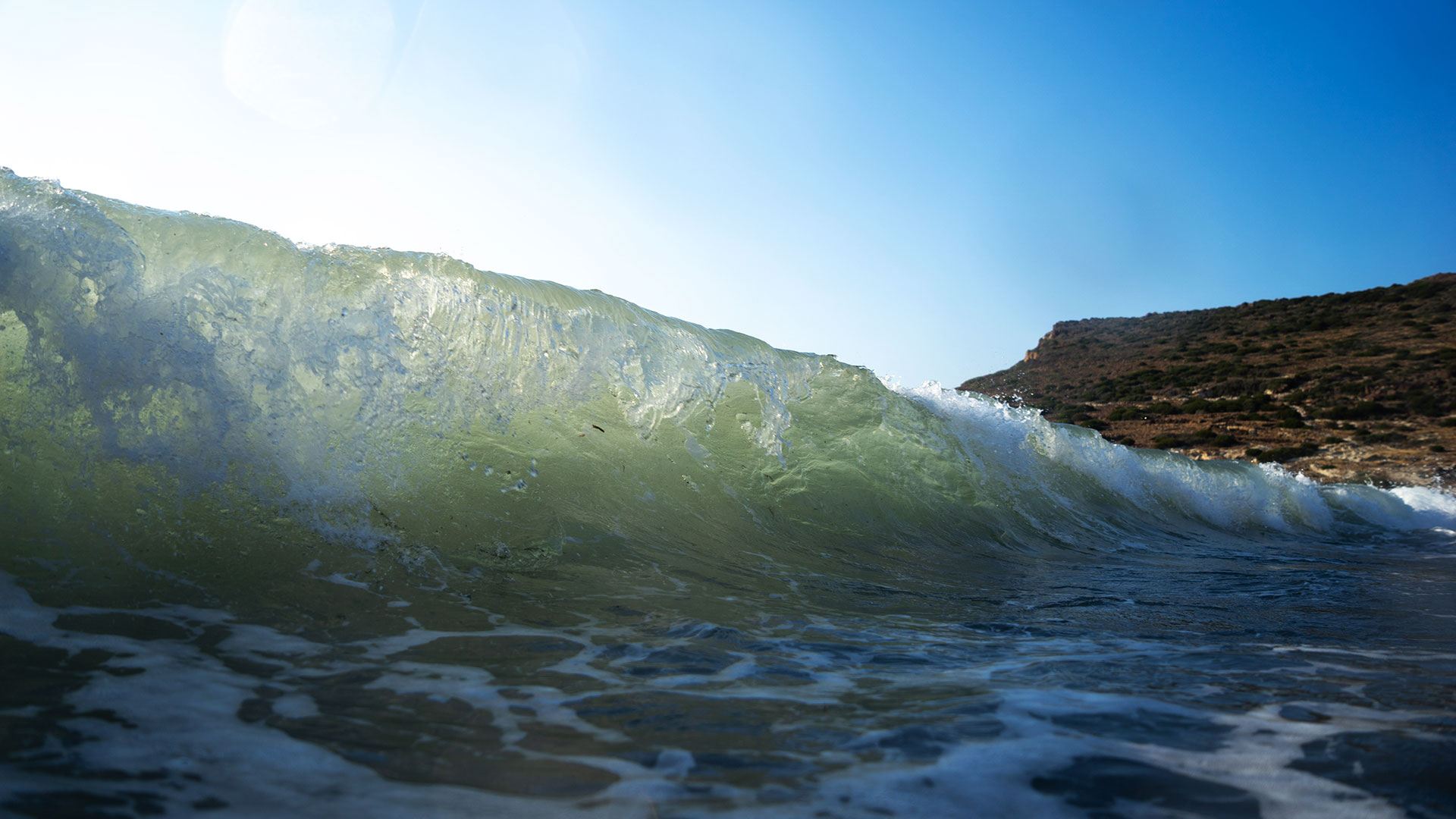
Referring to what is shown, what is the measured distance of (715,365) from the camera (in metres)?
6.98

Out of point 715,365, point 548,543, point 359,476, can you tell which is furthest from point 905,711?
point 715,365

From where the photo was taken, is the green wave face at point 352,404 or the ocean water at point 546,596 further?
the green wave face at point 352,404

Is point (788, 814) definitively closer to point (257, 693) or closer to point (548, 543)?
point (257, 693)

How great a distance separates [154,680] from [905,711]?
231 centimetres

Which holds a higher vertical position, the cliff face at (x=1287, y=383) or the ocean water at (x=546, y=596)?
the cliff face at (x=1287, y=383)

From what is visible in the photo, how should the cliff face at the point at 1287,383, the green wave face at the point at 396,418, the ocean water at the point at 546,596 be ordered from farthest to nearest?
the cliff face at the point at 1287,383, the green wave face at the point at 396,418, the ocean water at the point at 546,596

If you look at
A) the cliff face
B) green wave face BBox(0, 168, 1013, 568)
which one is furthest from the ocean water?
the cliff face

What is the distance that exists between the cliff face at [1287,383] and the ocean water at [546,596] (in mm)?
16745

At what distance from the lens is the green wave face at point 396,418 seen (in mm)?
3715

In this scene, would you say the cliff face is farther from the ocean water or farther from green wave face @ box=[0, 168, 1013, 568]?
green wave face @ box=[0, 168, 1013, 568]

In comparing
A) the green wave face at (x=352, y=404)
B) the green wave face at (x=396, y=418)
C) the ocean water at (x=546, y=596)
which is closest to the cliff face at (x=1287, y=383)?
the ocean water at (x=546, y=596)

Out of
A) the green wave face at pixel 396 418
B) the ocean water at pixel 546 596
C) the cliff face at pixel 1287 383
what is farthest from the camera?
the cliff face at pixel 1287 383

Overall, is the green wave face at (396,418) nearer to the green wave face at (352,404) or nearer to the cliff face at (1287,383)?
the green wave face at (352,404)

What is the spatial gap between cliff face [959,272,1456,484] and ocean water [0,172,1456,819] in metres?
16.7
